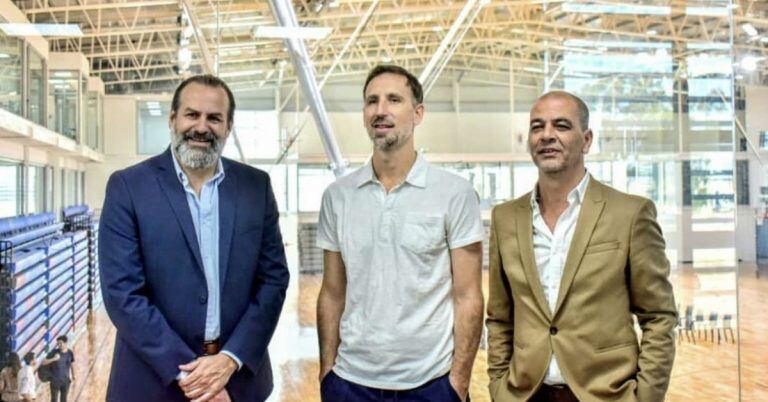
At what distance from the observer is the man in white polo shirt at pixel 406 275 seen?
201 cm

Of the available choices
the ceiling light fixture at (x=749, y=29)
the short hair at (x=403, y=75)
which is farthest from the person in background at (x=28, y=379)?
the ceiling light fixture at (x=749, y=29)

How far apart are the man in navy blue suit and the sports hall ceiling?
188 cm

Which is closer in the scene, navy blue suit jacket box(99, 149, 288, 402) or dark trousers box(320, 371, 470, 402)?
navy blue suit jacket box(99, 149, 288, 402)

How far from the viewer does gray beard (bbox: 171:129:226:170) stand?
199 centimetres

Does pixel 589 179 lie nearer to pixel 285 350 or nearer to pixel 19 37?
pixel 19 37

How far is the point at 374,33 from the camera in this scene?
7.06 meters

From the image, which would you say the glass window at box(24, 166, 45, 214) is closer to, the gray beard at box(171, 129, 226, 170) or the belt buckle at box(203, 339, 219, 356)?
the gray beard at box(171, 129, 226, 170)

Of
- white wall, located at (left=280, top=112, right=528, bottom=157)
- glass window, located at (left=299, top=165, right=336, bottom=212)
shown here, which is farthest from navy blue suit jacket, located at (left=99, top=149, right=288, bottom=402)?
white wall, located at (left=280, top=112, right=528, bottom=157)

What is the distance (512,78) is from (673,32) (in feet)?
5.34

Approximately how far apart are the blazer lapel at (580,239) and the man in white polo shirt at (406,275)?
10.2 inches

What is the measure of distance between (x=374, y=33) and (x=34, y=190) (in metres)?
4.49

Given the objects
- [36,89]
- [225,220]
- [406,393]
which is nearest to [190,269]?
[225,220]

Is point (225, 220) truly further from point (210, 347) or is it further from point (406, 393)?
point (406, 393)

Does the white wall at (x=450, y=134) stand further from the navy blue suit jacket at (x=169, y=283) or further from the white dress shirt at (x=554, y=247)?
the white dress shirt at (x=554, y=247)
